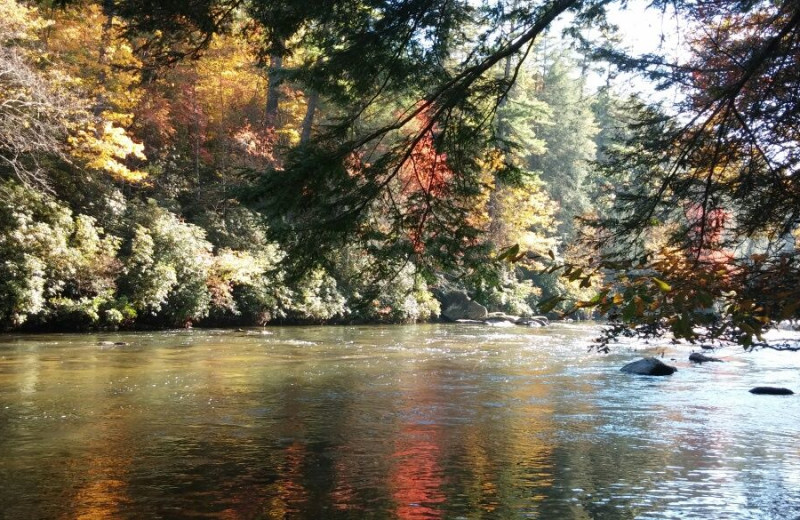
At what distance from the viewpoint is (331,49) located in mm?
Answer: 8406

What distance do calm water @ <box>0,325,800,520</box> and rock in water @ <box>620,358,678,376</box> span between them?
32 cm

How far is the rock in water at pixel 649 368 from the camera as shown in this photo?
1429 cm

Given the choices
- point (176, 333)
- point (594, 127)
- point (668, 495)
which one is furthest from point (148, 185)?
point (594, 127)

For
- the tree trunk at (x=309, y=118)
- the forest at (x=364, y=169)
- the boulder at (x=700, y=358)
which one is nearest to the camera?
the forest at (x=364, y=169)

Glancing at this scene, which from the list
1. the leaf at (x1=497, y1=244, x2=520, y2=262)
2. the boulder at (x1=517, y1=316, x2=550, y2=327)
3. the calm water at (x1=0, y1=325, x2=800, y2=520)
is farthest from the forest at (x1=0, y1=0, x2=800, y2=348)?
the boulder at (x1=517, y1=316, x2=550, y2=327)

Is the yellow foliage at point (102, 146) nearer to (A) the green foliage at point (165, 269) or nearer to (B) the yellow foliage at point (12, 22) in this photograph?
(A) the green foliage at point (165, 269)

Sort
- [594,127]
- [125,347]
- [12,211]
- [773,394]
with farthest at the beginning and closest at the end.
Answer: [594,127], [12,211], [125,347], [773,394]

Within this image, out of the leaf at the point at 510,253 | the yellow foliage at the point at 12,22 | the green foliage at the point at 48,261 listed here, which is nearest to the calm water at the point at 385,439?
the leaf at the point at 510,253

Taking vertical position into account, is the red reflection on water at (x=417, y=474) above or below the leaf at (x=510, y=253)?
below

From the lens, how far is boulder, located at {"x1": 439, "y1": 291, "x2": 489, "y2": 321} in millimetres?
34562

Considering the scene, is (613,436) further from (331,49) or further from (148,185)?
(148,185)

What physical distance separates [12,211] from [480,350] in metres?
12.1

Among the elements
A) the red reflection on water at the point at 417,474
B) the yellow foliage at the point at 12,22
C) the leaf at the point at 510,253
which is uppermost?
the yellow foliage at the point at 12,22

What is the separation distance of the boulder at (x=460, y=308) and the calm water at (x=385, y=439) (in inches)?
736
